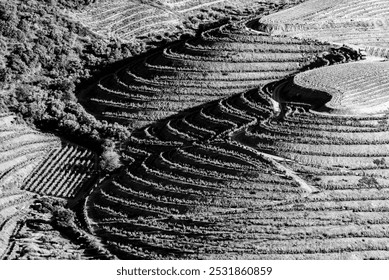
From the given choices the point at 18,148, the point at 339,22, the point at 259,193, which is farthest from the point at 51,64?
the point at 259,193

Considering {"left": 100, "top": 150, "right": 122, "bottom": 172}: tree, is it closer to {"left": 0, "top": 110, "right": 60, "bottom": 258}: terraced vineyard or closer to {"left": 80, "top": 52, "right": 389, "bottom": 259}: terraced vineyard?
{"left": 80, "top": 52, "right": 389, "bottom": 259}: terraced vineyard

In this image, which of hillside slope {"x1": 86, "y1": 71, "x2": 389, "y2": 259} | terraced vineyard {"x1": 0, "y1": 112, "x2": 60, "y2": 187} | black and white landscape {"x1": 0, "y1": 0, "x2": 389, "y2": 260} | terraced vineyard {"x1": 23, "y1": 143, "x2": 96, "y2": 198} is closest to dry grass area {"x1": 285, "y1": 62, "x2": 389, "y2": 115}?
black and white landscape {"x1": 0, "y1": 0, "x2": 389, "y2": 260}

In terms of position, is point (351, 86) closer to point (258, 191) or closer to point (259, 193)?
point (258, 191)

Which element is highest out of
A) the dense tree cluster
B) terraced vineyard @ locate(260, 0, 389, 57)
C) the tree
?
terraced vineyard @ locate(260, 0, 389, 57)

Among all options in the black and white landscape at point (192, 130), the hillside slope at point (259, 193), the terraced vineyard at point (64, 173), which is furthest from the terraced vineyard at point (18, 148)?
the hillside slope at point (259, 193)

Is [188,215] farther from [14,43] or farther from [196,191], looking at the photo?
[14,43]

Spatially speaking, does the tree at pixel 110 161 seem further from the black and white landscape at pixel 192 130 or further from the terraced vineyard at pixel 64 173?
the terraced vineyard at pixel 64 173
